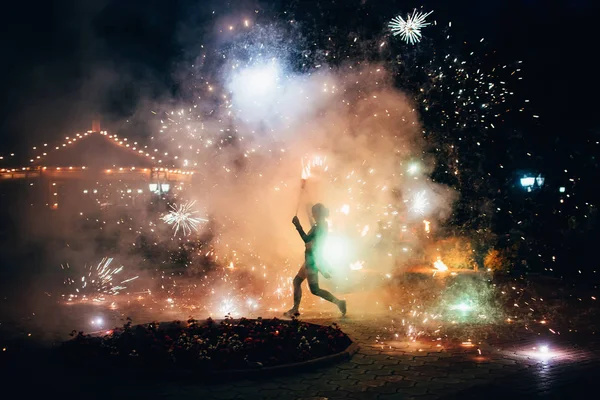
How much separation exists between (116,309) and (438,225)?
10657mm

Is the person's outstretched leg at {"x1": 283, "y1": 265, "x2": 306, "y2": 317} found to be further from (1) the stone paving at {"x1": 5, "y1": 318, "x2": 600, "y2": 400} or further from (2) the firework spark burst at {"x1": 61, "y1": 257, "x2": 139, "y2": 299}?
(2) the firework spark burst at {"x1": 61, "y1": 257, "x2": 139, "y2": 299}

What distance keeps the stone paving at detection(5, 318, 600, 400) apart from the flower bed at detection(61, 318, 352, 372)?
29cm

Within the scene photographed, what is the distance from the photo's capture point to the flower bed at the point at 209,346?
6.31 meters

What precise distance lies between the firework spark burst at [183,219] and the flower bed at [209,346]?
11208 mm

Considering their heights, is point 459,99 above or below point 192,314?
above

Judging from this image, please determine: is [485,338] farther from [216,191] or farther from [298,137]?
[216,191]

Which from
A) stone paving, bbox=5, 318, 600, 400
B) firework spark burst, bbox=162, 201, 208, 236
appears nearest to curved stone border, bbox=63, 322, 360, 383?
stone paving, bbox=5, 318, 600, 400

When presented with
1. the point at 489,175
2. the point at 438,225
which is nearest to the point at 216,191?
the point at 438,225

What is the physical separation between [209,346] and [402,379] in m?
2.40

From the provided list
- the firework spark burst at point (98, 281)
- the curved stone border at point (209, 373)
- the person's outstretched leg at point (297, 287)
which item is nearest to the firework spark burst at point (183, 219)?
the firework spark burst at point (98, 281)

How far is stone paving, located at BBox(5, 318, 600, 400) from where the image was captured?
5.57m

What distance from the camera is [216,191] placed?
18.4m

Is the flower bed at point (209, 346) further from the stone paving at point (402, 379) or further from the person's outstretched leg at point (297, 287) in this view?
the person's outstretched leg at point (297, 287)

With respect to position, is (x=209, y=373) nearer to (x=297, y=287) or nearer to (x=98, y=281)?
(x=297, y=287)
